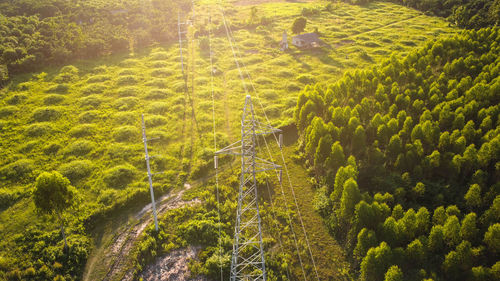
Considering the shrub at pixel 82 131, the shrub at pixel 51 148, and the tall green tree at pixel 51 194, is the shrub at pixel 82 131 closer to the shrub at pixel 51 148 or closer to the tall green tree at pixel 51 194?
the shrub at pixel 51 148

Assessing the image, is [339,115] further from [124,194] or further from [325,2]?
[325,2]

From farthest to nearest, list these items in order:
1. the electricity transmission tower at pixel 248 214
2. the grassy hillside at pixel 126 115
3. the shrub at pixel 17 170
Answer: the shrub at pixel 17 170
the grassy hillside at pixel 126 115
the electricity transmission tower at pixel 248 214

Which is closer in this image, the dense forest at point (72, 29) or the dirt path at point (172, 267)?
the dirt path at point (172, 267)

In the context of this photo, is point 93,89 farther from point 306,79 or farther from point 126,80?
point 306,79

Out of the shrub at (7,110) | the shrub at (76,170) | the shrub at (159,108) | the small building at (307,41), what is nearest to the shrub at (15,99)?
the shrub at (7,110)

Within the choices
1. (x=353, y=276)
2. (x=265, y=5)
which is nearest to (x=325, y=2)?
(x=265, y=5)

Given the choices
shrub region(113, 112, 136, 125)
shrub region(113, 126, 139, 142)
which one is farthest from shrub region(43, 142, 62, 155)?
shrub region(113, 112, 136, 125)

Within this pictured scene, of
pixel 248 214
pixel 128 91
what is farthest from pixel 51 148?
pixel 248 214

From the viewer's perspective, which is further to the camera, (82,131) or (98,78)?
(98,78)
